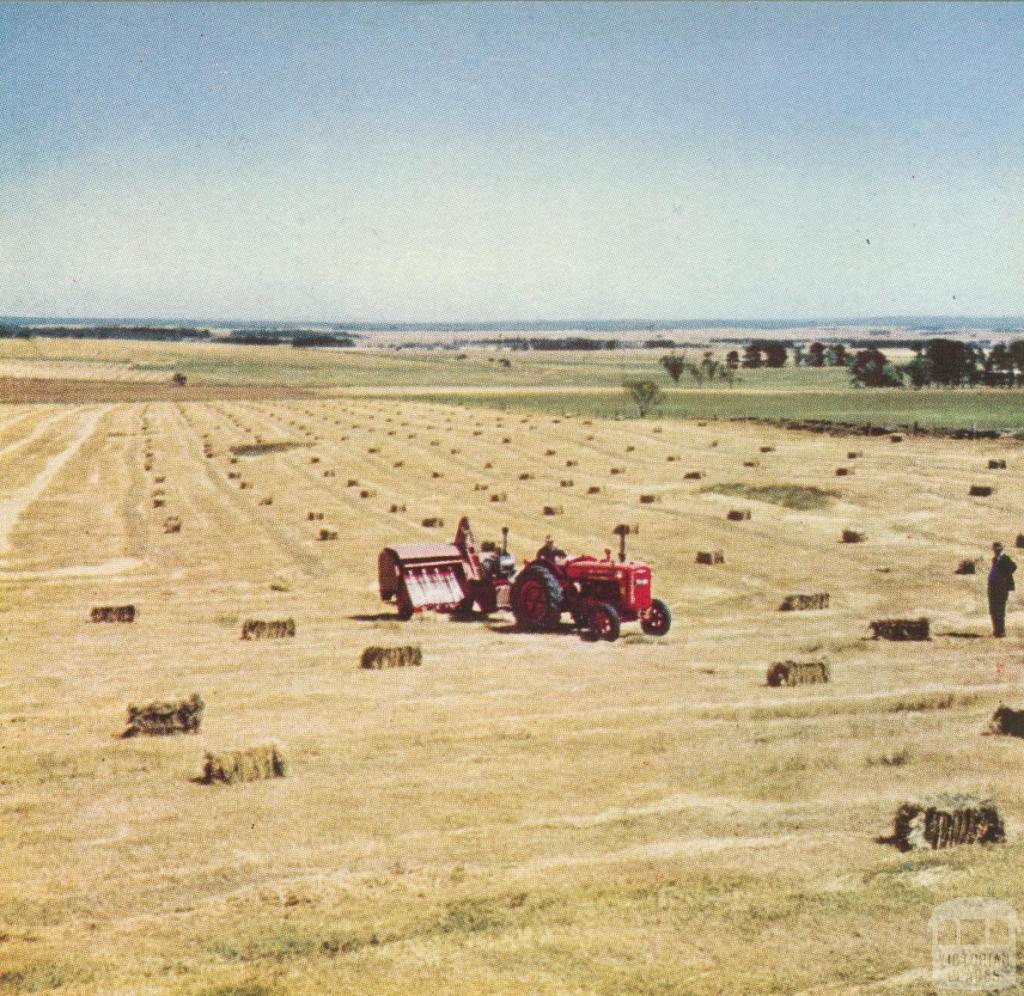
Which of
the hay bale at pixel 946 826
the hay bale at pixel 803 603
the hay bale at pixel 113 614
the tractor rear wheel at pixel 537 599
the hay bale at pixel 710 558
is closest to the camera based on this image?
the hay bale at pixel 946 826

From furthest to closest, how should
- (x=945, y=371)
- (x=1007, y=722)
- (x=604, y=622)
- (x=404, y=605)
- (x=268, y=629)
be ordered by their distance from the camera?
(x=945, y=371)
(x=404, y=605)
(x=268, y=629)
(x=604, y=622)
(x=1007, y=722)

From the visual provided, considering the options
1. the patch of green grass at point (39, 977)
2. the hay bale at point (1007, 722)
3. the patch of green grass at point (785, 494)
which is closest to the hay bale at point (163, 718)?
the patch of green grass at point (39, 977)

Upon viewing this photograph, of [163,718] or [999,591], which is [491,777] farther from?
[999,591]

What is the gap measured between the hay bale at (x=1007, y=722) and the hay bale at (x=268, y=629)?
12.3m

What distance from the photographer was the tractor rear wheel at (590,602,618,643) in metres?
21.2

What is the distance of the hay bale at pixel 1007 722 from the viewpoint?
51.2ft

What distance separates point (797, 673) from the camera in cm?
1825

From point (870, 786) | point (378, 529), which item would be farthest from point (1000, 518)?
point (870, 786)

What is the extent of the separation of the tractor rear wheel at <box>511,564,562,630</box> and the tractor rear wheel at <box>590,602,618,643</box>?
0.68 metres

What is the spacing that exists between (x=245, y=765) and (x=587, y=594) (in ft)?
30.6

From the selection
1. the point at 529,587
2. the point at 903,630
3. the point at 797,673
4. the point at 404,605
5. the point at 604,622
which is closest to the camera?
the point at 797,673

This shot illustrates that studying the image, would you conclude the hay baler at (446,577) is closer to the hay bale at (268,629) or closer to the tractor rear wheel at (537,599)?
the tractor rear wheel at (537,599)

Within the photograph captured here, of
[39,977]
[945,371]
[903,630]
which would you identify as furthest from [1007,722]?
[945,371]

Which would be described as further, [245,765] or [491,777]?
[491,777]
